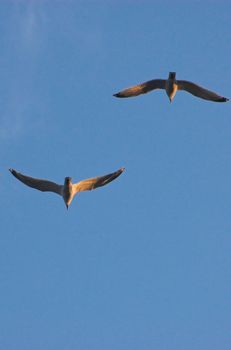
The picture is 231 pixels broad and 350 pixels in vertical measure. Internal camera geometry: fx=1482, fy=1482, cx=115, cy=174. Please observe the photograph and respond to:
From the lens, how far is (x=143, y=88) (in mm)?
59219

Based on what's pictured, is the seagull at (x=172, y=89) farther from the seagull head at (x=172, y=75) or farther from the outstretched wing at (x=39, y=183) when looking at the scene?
the outstretched wing at (x=39, y=183)

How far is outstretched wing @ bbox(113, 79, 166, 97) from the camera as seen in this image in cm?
5903

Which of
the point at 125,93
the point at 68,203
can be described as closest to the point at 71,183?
the point at 68,203

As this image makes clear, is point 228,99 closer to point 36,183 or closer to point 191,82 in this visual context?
point 191,82

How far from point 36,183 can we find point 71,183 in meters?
1.51

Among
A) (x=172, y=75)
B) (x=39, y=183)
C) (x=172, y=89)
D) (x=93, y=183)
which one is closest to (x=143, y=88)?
(x=172, y=89)

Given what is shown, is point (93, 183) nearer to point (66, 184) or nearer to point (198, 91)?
point (66, 184)

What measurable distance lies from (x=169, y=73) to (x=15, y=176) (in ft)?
23.9

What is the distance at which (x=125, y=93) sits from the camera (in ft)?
194

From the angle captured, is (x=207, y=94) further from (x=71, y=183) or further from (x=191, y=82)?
(x=71, y=183)

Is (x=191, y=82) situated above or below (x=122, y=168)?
above

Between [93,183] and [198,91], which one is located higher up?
[198,91]

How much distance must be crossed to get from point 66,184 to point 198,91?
670 cm

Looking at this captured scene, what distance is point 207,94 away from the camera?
195 ft
